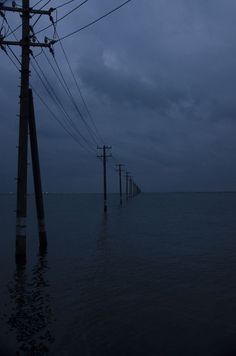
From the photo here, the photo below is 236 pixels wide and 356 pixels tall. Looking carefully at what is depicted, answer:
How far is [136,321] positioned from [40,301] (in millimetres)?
4568

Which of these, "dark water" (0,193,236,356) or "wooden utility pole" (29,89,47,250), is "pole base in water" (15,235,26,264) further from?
"wooden utility pole" (29,89,47,250)

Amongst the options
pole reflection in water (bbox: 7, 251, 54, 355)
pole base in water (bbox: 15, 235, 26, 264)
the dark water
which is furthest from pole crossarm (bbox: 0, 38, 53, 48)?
the dark water

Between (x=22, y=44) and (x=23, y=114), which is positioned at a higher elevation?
(x=22, y=44)

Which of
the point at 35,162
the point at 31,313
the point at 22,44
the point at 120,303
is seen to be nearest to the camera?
the point at 31,313

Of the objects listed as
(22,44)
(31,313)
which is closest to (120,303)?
(31,313)

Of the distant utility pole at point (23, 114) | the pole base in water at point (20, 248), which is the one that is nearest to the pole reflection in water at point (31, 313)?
the pole base in water at point (20, 248)

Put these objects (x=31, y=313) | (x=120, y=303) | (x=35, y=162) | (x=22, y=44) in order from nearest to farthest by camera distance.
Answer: (x=31, y=313) < (x=120, y=303) < (x=22, y=44) < (x=35, y=162)

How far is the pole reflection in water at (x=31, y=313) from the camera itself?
1105cm

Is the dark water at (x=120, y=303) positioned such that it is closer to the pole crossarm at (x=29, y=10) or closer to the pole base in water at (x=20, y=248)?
the pole base in water at (x=20, y=248)

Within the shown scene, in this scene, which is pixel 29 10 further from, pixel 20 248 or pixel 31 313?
pixel 31 313

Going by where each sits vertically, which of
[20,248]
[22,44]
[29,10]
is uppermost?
[29,10]

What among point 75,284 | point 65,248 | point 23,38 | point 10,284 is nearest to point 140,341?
point 75,284

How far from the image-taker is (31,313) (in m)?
14.0

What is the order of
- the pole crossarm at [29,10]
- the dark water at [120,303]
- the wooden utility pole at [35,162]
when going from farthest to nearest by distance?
the wooden utility pole at [35,162]
the pole crossarm at [29,10]
the dark water at [120,303]
